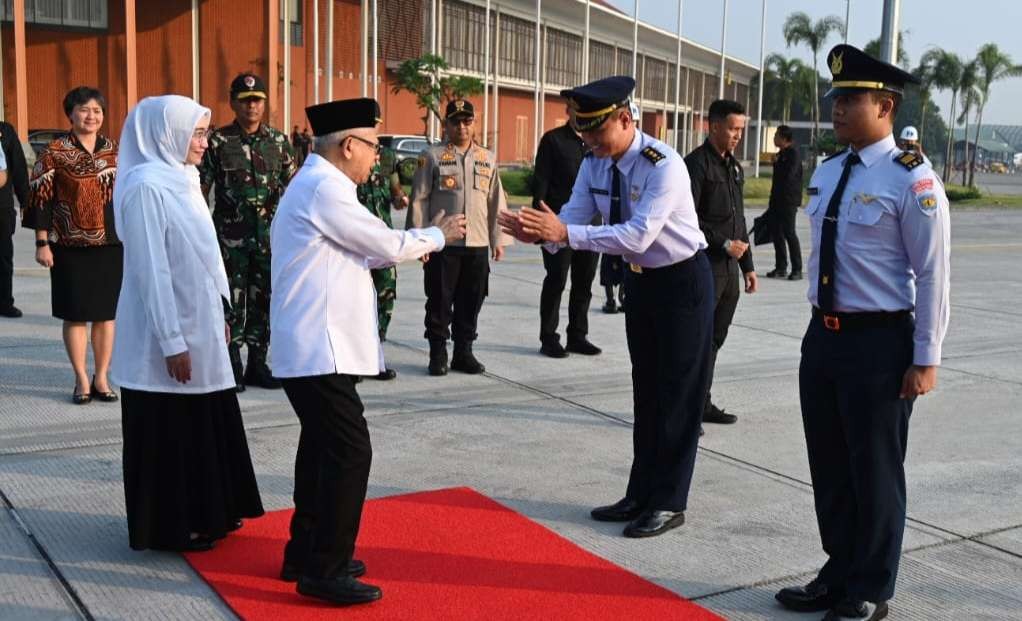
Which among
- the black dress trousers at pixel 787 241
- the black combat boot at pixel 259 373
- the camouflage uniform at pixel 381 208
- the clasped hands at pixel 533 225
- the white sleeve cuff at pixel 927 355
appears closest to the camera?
the white sleeve cuff at pixel 927 355

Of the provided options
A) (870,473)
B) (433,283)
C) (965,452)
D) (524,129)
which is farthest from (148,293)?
(524,129)

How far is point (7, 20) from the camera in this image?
119ft

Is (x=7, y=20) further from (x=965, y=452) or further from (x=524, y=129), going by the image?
(x=965, y=452)

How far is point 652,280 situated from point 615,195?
0.42 meters

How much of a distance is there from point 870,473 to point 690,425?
1175 mm

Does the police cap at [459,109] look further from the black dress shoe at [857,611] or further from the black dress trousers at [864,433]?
the black dress shoe at [857,611]

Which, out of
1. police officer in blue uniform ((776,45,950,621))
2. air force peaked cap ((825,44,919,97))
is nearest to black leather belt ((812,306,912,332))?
police officer in blue uniform ((776,45,950,621))

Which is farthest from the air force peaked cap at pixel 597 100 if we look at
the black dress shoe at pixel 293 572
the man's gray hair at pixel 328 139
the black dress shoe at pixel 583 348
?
the black dress shoe at pixel 583 348

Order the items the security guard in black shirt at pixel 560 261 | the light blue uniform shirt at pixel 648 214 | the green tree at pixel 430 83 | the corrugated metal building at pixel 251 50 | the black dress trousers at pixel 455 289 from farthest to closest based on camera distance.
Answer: the green tree at pixel 430 83 < the corrugated metal building at pixel 251 50 < the security guard in black shirt at pixel 560 261 < the black dress trousers at pixel 455 289 < the light blue uniform shirt at pixel 648 214

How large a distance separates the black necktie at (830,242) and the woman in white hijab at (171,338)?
7.64ft

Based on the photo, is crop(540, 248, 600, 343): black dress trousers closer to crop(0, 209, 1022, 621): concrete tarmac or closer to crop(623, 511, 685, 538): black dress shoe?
crop(0, 209, 1022, 621): concrete tarmac

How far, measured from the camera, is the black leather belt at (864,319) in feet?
12.3

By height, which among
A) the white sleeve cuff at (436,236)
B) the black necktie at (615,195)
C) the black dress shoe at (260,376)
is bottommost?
the black dress shoe at (260,376)

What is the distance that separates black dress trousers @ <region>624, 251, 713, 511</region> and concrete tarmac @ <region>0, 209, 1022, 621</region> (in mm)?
276
